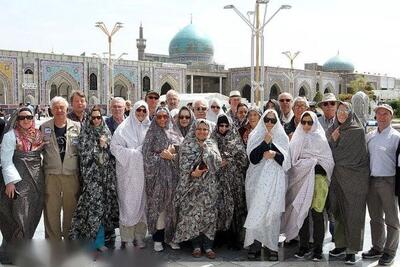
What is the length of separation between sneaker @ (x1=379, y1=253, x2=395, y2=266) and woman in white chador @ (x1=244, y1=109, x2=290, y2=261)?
872 mm

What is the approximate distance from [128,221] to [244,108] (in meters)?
1.61

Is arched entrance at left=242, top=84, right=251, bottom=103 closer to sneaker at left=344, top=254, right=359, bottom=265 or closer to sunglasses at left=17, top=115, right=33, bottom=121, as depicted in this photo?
sneaker at left=344, top=254, right=359, bottom=265

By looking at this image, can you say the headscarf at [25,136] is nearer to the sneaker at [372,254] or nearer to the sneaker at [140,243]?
the sneaker at [140,243]

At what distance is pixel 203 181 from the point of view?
3.96m

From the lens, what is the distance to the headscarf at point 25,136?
146 inches

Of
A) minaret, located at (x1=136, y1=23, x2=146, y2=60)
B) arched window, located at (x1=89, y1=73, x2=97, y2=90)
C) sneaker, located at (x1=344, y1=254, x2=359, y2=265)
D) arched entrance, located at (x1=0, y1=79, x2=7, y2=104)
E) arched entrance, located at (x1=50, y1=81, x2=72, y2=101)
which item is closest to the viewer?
sneaker, located at (x1=344, y1=254, x2=359, y2=265)

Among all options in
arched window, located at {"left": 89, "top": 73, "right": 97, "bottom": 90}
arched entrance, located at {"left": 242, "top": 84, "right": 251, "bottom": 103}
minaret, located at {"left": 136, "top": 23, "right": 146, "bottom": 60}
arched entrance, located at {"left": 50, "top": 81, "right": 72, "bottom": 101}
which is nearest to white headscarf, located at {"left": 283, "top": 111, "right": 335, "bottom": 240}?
arched window, located at {"left": 89, "top": 73, "right": 97, "bottom": 90}

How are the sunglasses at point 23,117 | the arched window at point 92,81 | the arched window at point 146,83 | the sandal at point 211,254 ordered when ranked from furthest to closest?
the arched window at point 146,83, the arched window at point 92,81, the sandal at point 211,254, the sunglasses at point 23,117

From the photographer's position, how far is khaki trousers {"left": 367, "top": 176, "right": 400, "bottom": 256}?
149 inches

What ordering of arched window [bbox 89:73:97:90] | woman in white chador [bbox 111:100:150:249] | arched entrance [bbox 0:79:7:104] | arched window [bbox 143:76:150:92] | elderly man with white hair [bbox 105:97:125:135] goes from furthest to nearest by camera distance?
arched window [bbox 143:76:150:92]
arched window [bbox 89:73:97:90]
arched entrance [bbox 0:79:7:104]
elderly man with white hair [bbox 105:97:125:135]
woman in white chador [bbox 111:100:150:249]

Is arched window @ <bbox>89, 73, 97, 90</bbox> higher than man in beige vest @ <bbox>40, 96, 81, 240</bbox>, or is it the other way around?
arched window @ <bbox>89, 73, 97, 90</bbox>

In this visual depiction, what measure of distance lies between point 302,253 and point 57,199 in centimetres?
217

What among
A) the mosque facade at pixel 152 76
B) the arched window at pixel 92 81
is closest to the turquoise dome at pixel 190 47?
the mosque facade at pixel 152 76

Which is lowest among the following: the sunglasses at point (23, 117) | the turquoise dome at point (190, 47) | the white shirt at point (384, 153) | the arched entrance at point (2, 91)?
the white shirt at point (384, 153)
